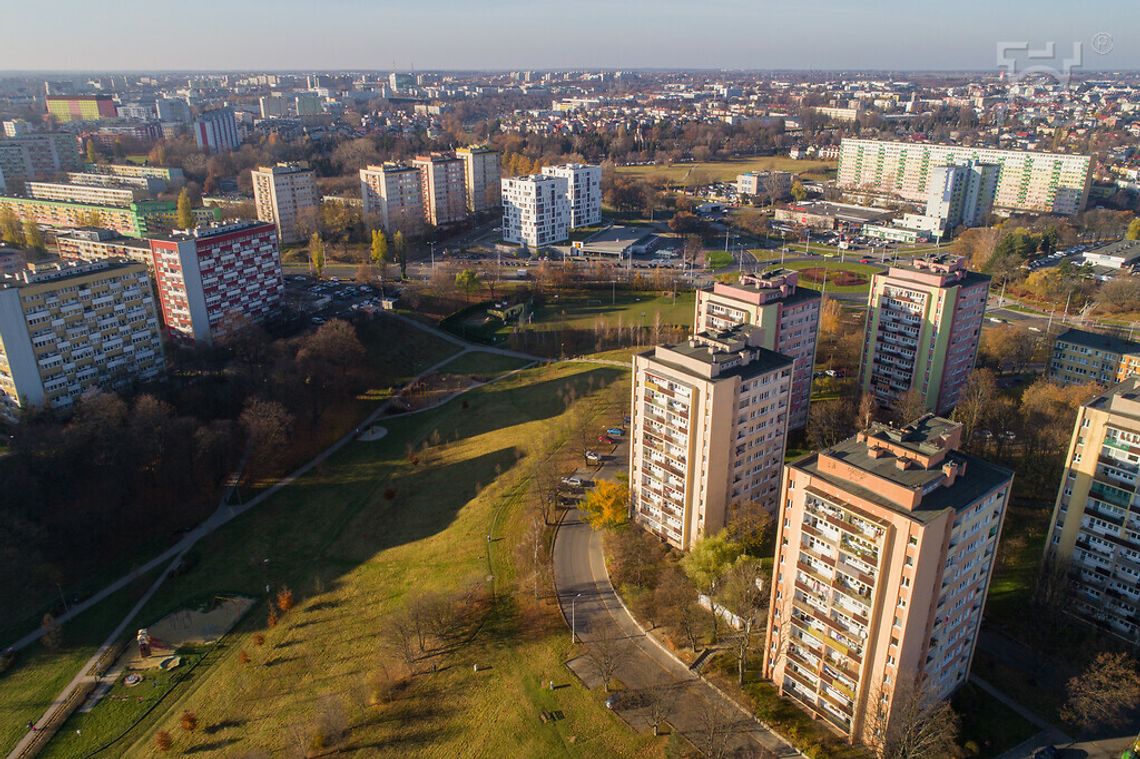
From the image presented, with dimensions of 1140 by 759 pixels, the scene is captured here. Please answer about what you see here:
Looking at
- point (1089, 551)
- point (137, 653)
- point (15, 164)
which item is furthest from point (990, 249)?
point (15, 164)

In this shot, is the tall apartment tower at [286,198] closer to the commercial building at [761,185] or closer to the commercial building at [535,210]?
the commercial building at [535,210]

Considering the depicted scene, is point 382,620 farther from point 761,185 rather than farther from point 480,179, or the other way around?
point 761,185

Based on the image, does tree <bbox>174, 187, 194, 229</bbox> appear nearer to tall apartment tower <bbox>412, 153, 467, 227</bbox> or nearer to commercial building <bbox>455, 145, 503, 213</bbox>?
tall apartment tower <bbox>412, 153, 467, 227</bbox>

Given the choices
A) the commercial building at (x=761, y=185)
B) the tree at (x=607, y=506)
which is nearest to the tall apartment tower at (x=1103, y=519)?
the tree at (x=607, y=506)

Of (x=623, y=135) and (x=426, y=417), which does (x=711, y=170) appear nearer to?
(x=623, y=135)

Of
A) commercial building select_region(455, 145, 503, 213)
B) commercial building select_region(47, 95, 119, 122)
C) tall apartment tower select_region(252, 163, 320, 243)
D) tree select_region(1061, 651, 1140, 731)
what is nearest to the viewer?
tree select_region(1061, 651, 1140, 731)

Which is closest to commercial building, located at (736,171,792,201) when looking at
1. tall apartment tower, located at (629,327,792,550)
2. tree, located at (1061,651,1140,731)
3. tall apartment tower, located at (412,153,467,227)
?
tall apartment tower, located at (412,153,467,227)

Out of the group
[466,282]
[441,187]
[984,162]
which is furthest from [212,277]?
[984,162]
